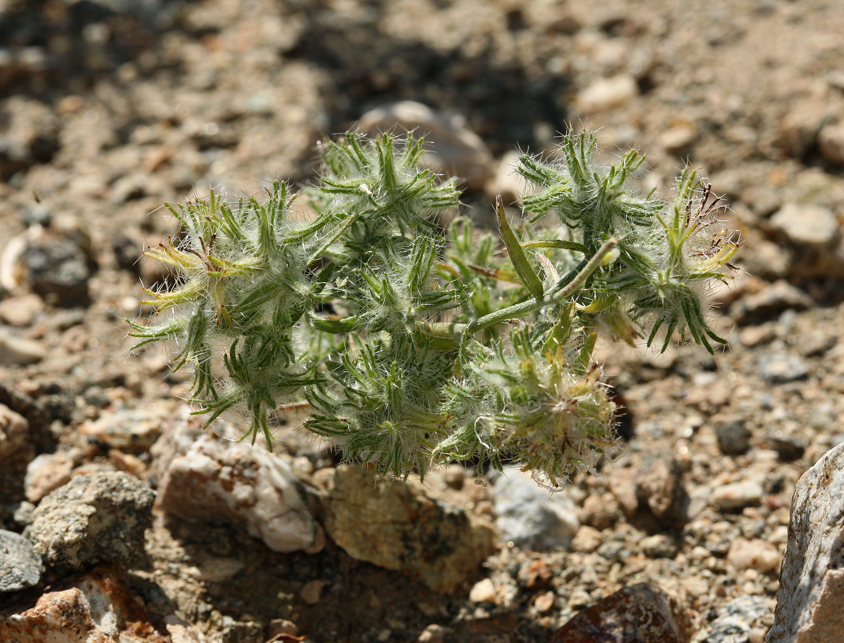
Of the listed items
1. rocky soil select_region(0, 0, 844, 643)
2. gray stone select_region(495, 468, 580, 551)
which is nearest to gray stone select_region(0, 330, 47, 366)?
rocky soil select_region(0, 0, 844, 643)

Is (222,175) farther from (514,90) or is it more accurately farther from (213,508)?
(213,508)

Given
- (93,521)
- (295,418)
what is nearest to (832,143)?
(295,418)

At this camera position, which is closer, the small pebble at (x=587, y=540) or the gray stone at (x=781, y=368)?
the small pebble at (x=587, y=540)

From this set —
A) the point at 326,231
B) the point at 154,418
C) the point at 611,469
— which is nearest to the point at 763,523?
the point at 611,469

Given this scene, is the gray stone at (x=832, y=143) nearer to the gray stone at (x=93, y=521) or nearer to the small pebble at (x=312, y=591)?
the small pebble at (x=312, y=591)

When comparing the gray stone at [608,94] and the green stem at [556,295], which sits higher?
the gray stone at [608,94]

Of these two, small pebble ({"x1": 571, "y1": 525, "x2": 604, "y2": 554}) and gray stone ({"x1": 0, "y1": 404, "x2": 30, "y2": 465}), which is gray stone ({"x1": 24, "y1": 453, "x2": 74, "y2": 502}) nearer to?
gray stone ({"x1": 0, "y1": 404, "x2": 30, "y2": 465})

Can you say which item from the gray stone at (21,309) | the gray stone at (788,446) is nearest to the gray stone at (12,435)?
the gray stone at (21,309)
